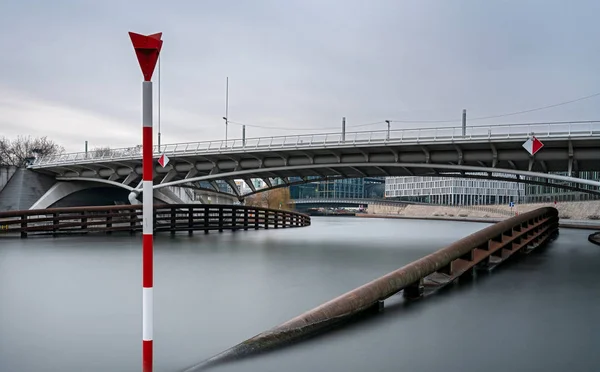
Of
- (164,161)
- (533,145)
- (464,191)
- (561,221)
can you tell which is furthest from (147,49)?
(464,191)

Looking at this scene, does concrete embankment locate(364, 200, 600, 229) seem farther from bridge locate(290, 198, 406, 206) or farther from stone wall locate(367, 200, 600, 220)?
bridge locate(290, 198, 406, 206)

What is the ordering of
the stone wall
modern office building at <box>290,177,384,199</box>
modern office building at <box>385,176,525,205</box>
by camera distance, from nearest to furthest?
the stone wall < modern office building at <box>385,176,525,205</box> < modern office building at <box>290,177,384,199</box>

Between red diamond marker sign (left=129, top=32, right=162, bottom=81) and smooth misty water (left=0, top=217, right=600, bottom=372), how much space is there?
2495 mm

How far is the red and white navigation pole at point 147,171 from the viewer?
3.96m

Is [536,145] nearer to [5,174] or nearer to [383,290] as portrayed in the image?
[383,290]

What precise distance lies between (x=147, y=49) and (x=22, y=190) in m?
55.8

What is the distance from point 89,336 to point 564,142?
95.4 feet

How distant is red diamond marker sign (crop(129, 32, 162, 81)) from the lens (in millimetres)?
3955

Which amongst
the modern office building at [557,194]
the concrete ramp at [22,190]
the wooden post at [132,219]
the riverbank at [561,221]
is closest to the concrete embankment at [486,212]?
the riverbank at [561,221]

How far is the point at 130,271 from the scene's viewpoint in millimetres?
10719

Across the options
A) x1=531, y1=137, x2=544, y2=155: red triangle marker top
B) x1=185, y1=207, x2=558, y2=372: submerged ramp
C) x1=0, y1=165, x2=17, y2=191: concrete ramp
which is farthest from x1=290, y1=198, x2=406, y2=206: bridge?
x1=185, y1=207, x2=558, y2=372: submerged ramp

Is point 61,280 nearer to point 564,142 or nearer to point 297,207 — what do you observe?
point 564,142

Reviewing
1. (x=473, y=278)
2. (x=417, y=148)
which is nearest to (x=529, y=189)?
(x=417, y=148)

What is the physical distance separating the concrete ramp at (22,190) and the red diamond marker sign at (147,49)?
179 ft
